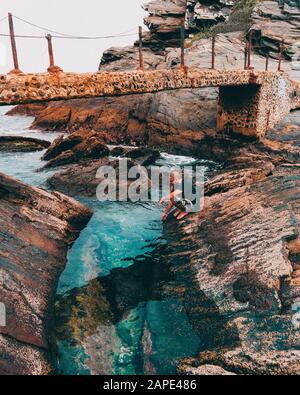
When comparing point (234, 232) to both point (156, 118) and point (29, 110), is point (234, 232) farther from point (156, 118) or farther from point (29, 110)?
point (29, 110)

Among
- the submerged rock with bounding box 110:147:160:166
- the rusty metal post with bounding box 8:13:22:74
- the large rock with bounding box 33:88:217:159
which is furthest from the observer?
the large rock with bounding box 33:88:217:159

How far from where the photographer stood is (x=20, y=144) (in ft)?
98.6

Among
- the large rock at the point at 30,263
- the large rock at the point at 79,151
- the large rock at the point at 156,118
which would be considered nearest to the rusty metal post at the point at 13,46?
the large rock at the point at 30,263

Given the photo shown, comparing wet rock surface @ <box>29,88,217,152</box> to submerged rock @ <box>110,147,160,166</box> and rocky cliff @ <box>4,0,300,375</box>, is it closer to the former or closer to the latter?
rocky cliff @ <box>4,0,300,375</box>

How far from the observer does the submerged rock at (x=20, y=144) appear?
29641 mm

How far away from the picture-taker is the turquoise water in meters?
9.08

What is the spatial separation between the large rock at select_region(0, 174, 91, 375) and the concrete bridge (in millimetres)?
4596

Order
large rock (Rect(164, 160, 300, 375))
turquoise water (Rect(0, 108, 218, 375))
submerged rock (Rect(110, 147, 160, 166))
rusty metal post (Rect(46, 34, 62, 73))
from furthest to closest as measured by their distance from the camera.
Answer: submerged rock (Rect(110, 147, 160, 166)) → rusty metal post (Rect(46, 34, 62, 73)) → turquoise water (Rect(0, 108, 218, 375)) → large rock (Rect(164, 160, 300, 375))

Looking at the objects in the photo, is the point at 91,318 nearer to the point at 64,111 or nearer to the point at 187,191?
the point at 187,191

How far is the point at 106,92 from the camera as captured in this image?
1222 centimetres

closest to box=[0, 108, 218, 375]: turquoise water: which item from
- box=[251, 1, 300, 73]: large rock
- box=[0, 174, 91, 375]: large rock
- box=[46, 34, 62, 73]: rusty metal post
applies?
box=[0, 174, 91, 375]: large rock

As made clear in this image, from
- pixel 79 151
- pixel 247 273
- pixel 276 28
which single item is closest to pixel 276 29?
pixel 276 28
